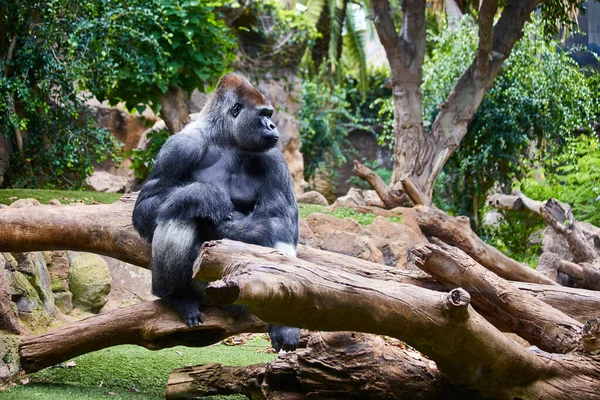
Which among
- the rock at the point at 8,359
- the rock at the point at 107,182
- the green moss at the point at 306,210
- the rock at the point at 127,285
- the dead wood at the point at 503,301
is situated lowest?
the rock at the point at 127,285

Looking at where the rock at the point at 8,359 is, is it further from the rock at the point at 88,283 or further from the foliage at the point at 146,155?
the foliage at the point at 146,155

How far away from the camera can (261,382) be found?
3.37 m

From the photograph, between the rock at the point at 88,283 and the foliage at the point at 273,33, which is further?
the foliage at the point at 273,33

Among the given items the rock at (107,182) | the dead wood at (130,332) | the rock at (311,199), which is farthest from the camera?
the rock at (107,182)

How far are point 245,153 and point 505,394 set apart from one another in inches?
72.1

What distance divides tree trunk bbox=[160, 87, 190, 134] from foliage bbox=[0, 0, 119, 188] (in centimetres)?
87

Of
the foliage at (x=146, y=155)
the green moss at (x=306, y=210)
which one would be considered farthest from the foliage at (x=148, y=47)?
the green moss at (x=306, y=210)

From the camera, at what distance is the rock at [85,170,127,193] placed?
427 inches

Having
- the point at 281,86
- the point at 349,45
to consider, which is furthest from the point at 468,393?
the point at 349,45

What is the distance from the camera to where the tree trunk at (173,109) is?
8.33 metres

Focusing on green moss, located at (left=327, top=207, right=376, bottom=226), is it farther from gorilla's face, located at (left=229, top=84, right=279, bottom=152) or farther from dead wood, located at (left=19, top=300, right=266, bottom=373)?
dead wood, located at (left=19, top=300, right=266, bottom=373)

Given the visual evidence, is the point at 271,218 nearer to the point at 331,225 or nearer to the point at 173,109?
the point at 331,225

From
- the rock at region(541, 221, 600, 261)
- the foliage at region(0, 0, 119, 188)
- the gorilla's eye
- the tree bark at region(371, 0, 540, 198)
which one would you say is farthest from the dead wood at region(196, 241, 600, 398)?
the tree bark at region(371, 0, 540, 198)

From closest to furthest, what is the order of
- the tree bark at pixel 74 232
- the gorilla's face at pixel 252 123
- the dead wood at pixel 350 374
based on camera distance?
the dead wood at pixel 350 374 → the gorilla's face at pixel 252 123 → the tree bark at pixel 74 232
